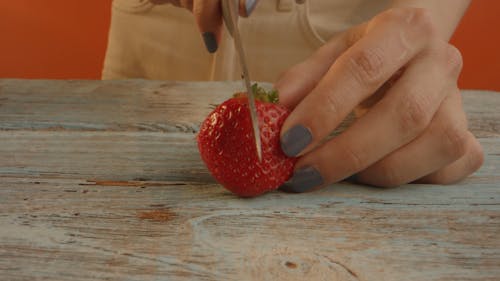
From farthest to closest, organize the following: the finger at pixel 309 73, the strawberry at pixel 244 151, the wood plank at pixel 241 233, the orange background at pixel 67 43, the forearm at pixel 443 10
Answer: the orange background at pixel 67 43 < the forearm at pixel 443 10 < the finger at pixel 309 73 < the strawberry at pixel 244 151 < the wood plank at pixel 241 233

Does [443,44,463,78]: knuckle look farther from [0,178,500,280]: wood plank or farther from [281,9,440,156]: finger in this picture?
[0,178,500,280]: wood plank

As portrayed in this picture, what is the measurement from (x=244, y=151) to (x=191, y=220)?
10cm

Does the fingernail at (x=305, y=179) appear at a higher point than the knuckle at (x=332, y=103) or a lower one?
lower

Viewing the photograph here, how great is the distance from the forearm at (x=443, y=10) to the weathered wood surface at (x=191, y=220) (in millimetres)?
178

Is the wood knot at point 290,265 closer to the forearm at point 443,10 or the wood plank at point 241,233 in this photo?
the wood plank at point 241,233

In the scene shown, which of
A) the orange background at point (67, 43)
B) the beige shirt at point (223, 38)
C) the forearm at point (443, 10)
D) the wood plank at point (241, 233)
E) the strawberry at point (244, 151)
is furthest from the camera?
the orange background at point (67, 43)

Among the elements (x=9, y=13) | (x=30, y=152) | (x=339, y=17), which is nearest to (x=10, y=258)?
(x=30, y=152)

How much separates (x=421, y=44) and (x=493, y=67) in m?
1.78

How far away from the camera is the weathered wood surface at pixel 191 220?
49 cm

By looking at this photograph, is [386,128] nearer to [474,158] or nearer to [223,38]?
[474,158]

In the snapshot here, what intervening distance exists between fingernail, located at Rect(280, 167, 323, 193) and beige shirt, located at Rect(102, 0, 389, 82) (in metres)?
0.56

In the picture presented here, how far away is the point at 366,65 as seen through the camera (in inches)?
25.2

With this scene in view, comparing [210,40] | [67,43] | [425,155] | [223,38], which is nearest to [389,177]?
[425,155]

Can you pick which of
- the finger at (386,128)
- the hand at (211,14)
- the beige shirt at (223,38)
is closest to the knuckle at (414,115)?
the finger at (386,128)
